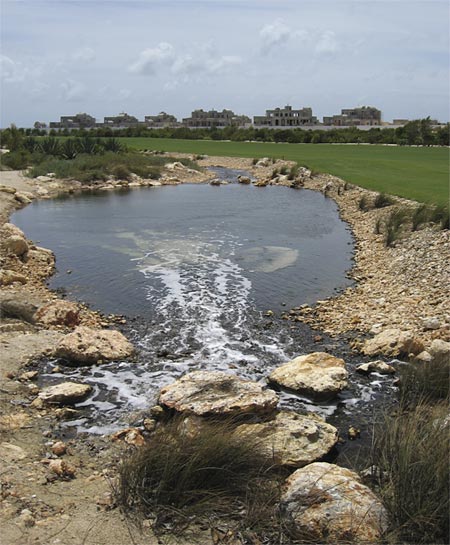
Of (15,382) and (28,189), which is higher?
(28,189)

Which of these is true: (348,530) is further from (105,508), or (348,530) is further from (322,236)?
(322,236)

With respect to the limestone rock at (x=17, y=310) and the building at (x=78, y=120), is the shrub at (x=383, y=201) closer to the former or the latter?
the limestone rock at (x=17, y=310)

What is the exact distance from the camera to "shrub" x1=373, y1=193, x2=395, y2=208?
25.3 meters

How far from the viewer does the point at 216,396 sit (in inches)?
298

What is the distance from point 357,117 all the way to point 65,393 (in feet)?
613

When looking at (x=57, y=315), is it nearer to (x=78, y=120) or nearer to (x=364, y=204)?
(x=364, y=204)

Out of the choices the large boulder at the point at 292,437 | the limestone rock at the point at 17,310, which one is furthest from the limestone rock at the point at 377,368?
the limestone rock at the point at 17,310

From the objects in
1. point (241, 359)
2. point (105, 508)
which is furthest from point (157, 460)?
point (241, 359)

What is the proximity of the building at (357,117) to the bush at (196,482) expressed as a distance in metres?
167

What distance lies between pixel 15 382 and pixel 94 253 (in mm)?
11111

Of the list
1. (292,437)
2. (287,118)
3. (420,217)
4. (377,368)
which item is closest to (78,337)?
(292,437)

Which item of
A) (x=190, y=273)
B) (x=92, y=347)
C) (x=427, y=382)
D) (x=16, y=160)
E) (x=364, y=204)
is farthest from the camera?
(x=16, y=160)

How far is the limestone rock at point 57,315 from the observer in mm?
11570

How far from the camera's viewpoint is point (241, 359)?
1028 cm
